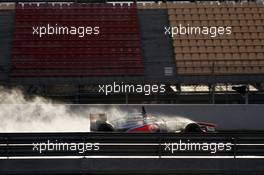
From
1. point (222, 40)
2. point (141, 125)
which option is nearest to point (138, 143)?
point (141, 125)

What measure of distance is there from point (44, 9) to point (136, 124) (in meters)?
18.5

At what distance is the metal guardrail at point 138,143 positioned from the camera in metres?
9.28

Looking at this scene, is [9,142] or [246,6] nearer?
[9,142]

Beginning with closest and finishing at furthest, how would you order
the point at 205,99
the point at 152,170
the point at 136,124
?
the point at 152,170 → the point at 136,124 → the point at 205,99

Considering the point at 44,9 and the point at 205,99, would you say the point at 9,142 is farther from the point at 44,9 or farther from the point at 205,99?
the point at 44,9

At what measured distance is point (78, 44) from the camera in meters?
30.6

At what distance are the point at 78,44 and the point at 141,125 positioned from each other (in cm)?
1387

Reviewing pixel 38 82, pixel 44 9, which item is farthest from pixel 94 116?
pixel 44 9

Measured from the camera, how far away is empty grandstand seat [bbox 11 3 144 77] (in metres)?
27.6

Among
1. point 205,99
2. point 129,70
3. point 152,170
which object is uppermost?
point 129,70

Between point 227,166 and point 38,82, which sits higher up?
point 38,82

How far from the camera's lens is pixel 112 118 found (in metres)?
20.8

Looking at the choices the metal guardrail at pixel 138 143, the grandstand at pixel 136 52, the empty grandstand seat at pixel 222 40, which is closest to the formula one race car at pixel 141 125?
the grandstand at pixel 136 52

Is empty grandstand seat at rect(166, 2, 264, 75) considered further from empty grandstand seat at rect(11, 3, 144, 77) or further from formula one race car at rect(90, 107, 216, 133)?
formula one race car at rect(90, 107, 216, 133)
